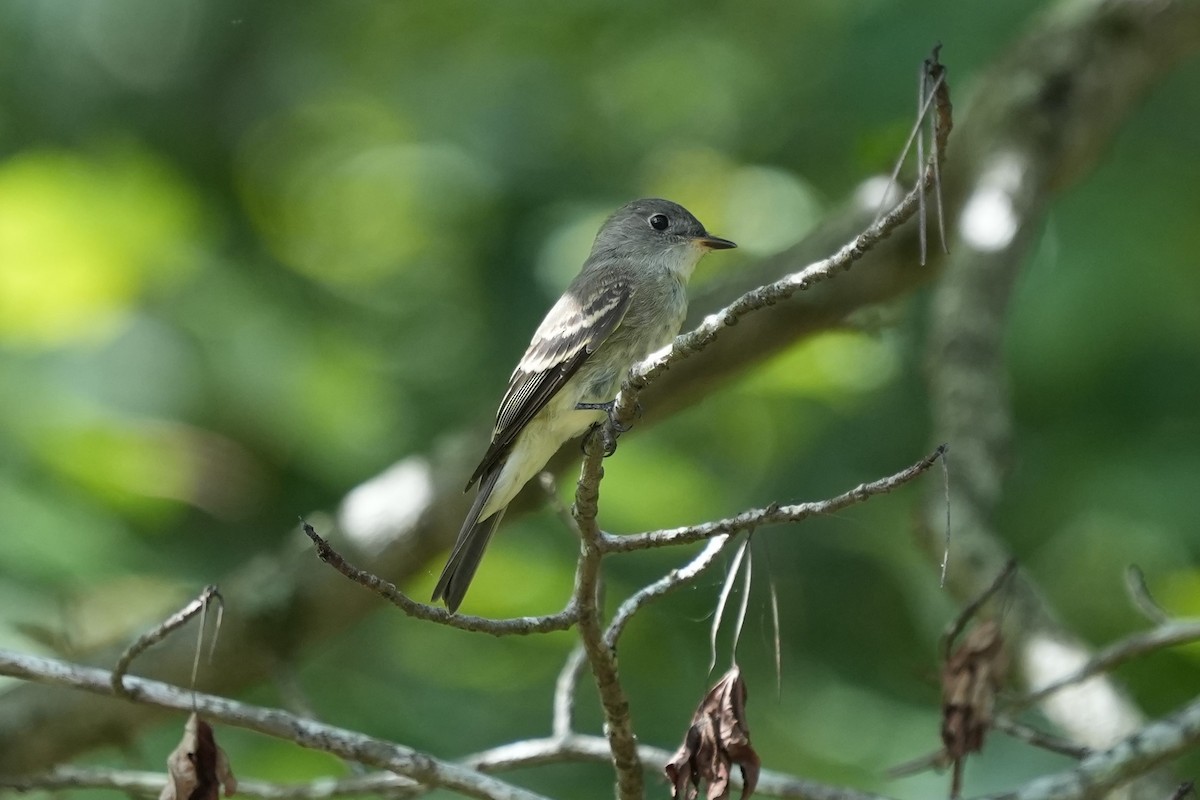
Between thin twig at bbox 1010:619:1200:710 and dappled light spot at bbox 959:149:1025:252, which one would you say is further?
dappled light spot at bbox 959:149:1025:252

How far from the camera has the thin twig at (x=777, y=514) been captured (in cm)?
227

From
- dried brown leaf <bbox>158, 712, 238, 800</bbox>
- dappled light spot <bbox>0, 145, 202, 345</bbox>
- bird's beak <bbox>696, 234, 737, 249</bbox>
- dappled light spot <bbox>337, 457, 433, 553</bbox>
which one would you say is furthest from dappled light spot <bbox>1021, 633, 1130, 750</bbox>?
dappled light spot <bbox>0, 145, 202, 345</bbox>

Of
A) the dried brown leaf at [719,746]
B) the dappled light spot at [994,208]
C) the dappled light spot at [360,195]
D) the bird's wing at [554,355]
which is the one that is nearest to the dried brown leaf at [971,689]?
the dried brown leaf at [719,746]

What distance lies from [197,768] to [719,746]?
910mm

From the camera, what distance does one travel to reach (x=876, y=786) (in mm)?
5109

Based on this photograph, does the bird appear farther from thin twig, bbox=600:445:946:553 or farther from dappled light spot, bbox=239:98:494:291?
dappled light spot, bbox=239:98:494:291

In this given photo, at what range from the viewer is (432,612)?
2.44m

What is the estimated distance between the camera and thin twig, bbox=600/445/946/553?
2266 millimetres

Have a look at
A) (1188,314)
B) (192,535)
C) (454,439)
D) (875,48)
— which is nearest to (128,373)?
(192,535)

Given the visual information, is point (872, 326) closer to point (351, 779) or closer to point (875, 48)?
point (875, 48)

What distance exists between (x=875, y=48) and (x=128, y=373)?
3280 mm

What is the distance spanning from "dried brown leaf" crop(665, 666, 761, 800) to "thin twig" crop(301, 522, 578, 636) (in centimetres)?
36

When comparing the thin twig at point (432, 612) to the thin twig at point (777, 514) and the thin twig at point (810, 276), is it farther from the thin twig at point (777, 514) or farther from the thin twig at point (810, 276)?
the thin twig at point (810, 276)

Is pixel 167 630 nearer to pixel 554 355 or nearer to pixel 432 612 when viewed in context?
pixel 432 612
